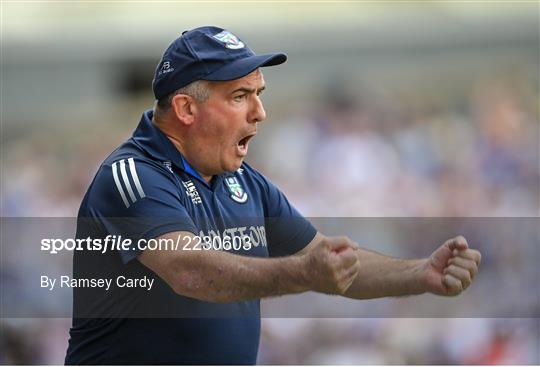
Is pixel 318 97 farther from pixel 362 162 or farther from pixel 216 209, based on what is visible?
pixel 216 209

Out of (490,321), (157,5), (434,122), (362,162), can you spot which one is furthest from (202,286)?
(157,5)

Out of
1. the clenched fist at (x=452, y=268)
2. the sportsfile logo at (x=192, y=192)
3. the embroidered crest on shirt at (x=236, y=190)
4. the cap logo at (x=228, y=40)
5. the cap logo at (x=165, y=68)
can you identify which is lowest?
the clenched fist at (x=452, y=268)

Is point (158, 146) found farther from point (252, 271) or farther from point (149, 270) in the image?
point (252, 271)

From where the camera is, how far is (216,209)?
3943 mm

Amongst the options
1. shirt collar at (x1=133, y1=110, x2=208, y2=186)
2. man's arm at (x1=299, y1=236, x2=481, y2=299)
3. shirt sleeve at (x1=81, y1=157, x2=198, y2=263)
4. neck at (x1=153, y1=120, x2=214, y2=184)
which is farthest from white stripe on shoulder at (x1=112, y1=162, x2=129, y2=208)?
man's arm at (x1=299, y1=236, x2=481, y2=299)

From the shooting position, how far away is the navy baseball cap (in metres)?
3.87

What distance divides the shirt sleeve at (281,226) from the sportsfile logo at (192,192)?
0.42 metres

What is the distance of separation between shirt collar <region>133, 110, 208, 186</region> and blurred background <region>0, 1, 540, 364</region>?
3834mm

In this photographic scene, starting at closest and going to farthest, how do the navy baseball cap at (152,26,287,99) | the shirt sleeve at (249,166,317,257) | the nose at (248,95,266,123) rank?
the navy baseball cap at (152,26,287,99) → the nose at (248,95,266,123) → the shirt sleeve at (249,166,317,257)

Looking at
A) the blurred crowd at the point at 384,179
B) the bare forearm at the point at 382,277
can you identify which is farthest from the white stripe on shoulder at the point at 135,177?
the blurred crowd at the point at 384,179

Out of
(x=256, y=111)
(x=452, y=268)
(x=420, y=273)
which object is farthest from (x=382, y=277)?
(x=256, y=111)

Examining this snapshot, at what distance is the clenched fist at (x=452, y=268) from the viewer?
3.90 metres

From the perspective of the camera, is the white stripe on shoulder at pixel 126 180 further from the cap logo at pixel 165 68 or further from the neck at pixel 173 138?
the cap logo at pixel 165 68

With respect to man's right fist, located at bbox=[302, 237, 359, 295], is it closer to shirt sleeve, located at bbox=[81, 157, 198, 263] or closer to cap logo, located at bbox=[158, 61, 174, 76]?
shirt sleeve, located at bbox=[81, 157, 198, 263]
